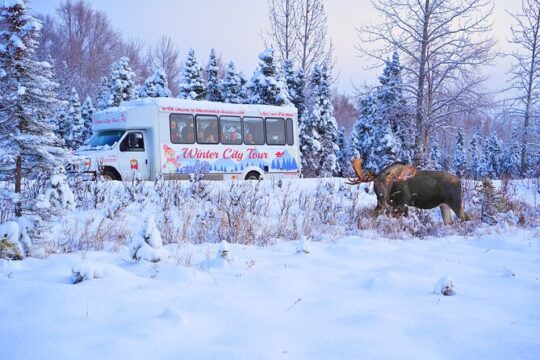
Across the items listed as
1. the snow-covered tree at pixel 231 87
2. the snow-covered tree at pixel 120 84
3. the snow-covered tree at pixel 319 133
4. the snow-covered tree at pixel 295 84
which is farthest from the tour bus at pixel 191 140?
the snow-covered tree at pixel 120 84

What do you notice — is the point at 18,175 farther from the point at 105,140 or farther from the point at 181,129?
the point at 181,129

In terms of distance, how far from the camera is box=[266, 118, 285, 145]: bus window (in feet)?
61.0

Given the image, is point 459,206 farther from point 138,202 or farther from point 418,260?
point 138,202

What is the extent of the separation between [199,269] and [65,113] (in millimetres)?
31993

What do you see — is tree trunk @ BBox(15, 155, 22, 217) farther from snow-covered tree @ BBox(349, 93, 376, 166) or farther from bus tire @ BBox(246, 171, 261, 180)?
snow-covered tree @ BBox(349, 93, 376, 166)

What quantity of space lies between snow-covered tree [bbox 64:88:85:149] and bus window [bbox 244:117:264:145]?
17.6m

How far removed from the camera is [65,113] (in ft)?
106

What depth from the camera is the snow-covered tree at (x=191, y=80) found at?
102 feet

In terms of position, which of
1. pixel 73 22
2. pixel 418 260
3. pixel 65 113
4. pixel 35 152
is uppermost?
pixel 73 22

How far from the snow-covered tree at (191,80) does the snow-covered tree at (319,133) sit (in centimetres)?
754

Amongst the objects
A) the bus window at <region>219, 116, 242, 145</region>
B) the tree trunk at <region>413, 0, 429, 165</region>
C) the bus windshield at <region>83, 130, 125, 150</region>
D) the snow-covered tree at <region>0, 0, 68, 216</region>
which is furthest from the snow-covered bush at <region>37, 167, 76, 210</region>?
the tree trunk at <region>413, 0, 429, 165</region>

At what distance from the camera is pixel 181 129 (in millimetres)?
16234

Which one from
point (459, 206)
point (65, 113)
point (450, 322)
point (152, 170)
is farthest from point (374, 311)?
point (65, 113)

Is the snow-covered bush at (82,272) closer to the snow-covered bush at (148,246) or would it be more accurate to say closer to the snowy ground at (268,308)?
the snowy ground at (268,308)
